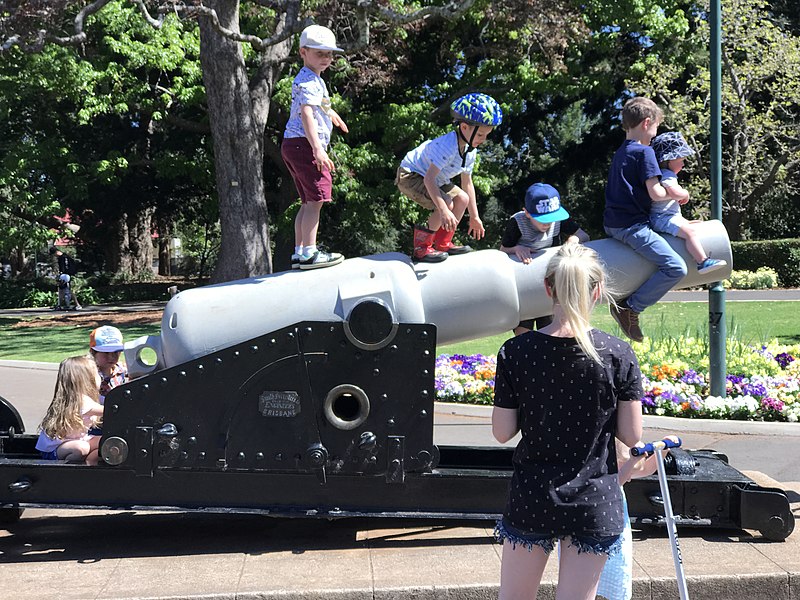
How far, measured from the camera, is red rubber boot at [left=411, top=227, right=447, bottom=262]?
14.0 feet

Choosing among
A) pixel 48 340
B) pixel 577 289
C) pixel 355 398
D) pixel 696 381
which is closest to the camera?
pixel 577 289

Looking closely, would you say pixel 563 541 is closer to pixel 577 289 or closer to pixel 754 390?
pixel 577 289

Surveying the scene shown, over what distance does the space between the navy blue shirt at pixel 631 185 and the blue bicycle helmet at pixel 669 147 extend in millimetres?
87

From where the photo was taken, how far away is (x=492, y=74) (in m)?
20.2

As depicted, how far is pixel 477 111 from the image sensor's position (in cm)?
436

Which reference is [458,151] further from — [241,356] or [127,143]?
[127,143]

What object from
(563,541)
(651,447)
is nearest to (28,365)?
(563,541)

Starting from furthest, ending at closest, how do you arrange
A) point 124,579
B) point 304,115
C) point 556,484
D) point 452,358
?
point 452,358 < point 304,115 < point 124,579 < point 556,484

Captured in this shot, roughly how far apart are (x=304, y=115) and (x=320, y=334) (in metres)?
1.19

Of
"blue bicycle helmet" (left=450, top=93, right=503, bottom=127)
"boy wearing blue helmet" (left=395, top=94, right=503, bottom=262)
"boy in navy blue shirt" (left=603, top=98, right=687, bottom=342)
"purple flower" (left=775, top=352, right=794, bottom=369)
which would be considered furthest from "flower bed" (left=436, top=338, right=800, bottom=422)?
"blue bicycle helmet" (left=450, top=93, right=503, bottom=127)

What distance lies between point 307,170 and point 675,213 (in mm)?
1865

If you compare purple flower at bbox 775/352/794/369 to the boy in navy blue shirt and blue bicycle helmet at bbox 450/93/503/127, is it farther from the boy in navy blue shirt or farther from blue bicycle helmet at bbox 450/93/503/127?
blue bicycle helmet at bbox 450/93/503/127

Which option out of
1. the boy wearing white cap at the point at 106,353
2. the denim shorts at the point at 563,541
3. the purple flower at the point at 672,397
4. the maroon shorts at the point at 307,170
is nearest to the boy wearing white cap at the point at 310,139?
the maroon shorts at the point at 307,170

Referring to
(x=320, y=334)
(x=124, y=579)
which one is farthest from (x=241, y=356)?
(x=124, y=579)
